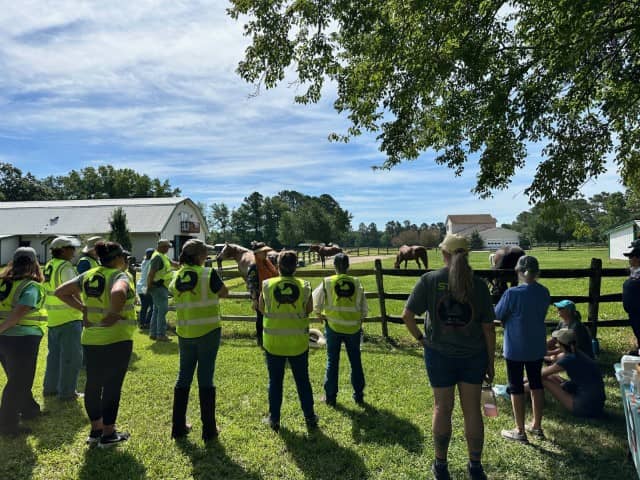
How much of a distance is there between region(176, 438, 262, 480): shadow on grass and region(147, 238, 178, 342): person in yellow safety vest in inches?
180

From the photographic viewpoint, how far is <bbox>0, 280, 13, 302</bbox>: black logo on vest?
14.0 feet

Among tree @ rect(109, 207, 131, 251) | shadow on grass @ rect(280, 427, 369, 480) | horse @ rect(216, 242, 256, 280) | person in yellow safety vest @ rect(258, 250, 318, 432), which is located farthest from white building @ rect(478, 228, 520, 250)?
shadow on grass @ rect(280, 427, 369, 480)

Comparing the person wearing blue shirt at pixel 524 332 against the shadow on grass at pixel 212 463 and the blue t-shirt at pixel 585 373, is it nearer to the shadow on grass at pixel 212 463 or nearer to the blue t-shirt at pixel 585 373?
the blue t-shirt at pixel 585 373

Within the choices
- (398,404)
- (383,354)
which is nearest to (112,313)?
(398,404)

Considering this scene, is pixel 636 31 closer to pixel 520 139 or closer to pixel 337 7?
pixel 520 139

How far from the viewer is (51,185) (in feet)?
297

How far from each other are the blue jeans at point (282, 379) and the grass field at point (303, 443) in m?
0.23

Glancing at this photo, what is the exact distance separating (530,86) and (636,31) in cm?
150

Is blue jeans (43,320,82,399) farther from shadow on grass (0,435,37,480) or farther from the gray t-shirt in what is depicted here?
the gray t-shirt

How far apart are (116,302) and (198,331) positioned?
32.3 inches

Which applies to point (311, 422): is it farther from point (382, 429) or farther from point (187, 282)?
point (187, 282)

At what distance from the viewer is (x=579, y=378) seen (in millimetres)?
4500

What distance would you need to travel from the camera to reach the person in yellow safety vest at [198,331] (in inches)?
164

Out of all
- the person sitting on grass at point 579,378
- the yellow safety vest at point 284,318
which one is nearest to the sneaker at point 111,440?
the yellow safety vest at point 284,318
